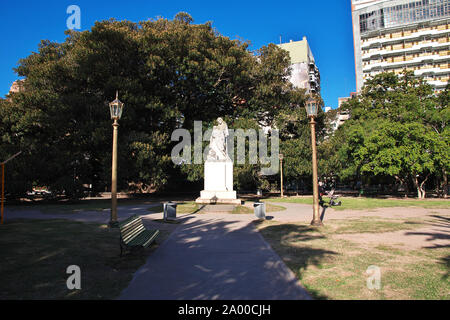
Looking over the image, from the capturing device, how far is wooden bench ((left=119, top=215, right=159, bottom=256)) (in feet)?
20.9

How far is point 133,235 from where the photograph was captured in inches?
279

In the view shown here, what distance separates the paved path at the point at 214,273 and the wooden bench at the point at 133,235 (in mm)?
397

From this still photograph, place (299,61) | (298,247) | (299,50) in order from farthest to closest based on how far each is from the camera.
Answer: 1. (299,50)
2. (299,61)
3. (298,247)

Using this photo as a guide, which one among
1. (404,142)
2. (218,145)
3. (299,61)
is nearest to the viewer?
(218,145)

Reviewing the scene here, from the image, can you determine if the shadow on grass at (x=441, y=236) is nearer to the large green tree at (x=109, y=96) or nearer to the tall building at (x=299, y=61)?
the large green tree at (x=109, y=96)

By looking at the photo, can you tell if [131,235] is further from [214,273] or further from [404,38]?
[404,38]

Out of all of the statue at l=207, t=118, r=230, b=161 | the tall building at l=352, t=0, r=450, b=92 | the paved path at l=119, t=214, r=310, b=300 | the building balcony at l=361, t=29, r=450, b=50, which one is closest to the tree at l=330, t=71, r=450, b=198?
the statue at l=207, t=118, r=230, b=161

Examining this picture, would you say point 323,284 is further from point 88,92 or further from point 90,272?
point 88,92

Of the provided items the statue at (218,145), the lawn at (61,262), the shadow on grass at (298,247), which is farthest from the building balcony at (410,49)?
the lawn at (61,262)

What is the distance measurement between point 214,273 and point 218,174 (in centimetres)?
1357

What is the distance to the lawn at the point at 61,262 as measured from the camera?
4.54 metres

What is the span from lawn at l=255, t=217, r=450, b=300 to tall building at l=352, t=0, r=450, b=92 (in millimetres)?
58817

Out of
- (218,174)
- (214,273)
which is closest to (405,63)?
(218,174)

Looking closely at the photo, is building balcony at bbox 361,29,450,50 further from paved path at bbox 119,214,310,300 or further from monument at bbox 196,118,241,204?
paved path at bbox 119,214,310,300
